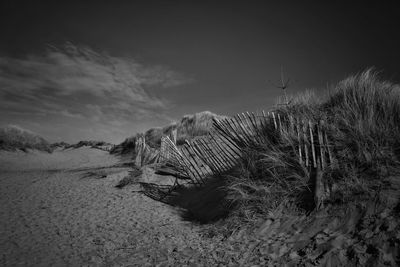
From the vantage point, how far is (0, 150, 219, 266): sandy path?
2680 millimetres

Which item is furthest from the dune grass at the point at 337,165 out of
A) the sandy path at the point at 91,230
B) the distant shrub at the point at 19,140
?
the distant shrub at the point at 19,140

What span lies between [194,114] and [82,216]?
13.7 meters

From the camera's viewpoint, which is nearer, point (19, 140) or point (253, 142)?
point (253, 142)

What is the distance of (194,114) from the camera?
57.1 ft

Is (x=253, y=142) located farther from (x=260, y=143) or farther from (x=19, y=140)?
(x=19, y=140)

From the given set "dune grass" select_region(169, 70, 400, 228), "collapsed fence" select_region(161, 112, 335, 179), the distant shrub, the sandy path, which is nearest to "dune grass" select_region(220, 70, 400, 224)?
"dune grass" select_region(169, 70, 400, 228)

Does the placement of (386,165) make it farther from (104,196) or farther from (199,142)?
(104,196)

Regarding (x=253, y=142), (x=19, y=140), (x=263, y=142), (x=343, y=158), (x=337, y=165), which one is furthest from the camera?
(x=19, y=140)

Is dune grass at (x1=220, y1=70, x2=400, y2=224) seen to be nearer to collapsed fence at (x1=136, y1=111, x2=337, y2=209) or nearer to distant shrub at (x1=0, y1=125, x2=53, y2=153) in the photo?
collapsed fence at (x1=136, y1=111, x2=337, y2=209)

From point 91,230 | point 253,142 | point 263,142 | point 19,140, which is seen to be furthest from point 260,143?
point 19,140

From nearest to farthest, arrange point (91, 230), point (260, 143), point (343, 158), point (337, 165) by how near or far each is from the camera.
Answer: point (337, 165) < point (343, 158) < point (91, 230) < point (260, 143)

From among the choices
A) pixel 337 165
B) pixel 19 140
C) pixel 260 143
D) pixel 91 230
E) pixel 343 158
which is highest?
pixel 19 140

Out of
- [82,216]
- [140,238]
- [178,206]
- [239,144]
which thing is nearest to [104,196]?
[82,216]

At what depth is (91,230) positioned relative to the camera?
350 cm
